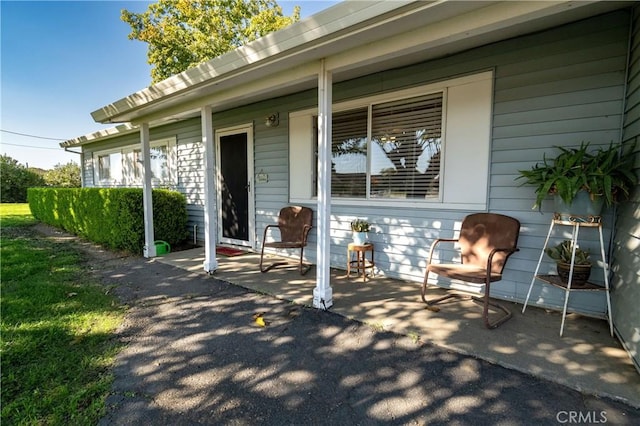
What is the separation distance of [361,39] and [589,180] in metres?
1.94

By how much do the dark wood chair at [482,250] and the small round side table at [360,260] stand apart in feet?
2.72

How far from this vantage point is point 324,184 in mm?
2609

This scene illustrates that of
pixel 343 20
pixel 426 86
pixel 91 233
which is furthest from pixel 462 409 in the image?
pixel 91 233

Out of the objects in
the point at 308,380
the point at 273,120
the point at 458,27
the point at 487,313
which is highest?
the point at 273,120

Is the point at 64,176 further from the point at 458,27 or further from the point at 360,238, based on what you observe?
the point at 458,27

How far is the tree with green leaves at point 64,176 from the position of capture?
20.2 meters

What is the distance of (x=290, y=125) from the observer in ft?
14.3

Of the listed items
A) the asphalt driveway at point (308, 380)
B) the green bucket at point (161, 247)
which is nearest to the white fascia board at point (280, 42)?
the asphalt driveway at point (308, 380)

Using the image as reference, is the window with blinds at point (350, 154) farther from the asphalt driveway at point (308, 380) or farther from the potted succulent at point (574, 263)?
the potted succulent at point (574, 263)

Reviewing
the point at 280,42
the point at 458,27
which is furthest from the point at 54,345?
the point at 458,27

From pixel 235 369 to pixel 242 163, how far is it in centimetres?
389

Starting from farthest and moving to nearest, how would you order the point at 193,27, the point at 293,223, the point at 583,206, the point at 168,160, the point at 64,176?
the point at 64,176, the point at 193,27, the point at 168,160, the point at 293,223, the point at 583,206

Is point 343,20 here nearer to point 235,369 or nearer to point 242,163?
point 235,369

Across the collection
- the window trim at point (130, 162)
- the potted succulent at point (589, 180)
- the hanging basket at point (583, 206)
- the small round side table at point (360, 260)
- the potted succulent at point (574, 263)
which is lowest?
the small round side table at point (360, 260)
